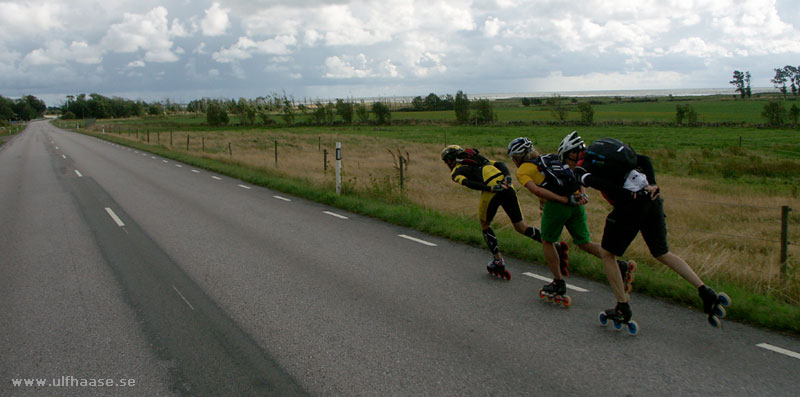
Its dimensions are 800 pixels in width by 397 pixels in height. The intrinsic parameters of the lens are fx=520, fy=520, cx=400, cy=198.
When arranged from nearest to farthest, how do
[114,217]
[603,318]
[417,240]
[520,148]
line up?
[603,318] → [520,148] → [417,240] → [114,217]

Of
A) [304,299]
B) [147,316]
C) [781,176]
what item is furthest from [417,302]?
[781,176]

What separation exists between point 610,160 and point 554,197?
779 millimetres

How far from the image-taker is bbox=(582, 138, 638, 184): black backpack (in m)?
4.27

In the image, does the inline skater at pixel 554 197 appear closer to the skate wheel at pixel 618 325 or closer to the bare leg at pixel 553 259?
the bare leg at pixel 553 259

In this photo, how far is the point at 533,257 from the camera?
701 centimetres

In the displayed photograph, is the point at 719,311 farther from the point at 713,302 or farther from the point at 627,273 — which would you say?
the point at 627,273

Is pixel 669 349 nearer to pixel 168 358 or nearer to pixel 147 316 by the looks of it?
pixel 168 358

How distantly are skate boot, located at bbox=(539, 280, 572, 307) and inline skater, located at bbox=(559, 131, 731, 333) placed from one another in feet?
1.85

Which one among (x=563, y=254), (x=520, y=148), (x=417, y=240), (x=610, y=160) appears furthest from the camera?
(x=417, y=240)

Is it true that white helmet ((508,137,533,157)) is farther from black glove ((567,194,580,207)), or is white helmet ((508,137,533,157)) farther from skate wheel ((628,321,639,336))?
skate wheel ((628,321,639,336))

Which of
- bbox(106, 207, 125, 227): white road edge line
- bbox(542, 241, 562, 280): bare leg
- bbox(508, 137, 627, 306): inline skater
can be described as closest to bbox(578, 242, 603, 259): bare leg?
bbox(508, 137, 627, 306): inline skater

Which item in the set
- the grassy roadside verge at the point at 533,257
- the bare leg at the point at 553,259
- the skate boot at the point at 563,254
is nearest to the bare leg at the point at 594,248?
the skate boot at the point at 563,254

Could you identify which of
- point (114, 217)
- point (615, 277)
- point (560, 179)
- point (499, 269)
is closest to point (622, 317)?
point (615, 277)

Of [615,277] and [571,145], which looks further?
[571,145]
